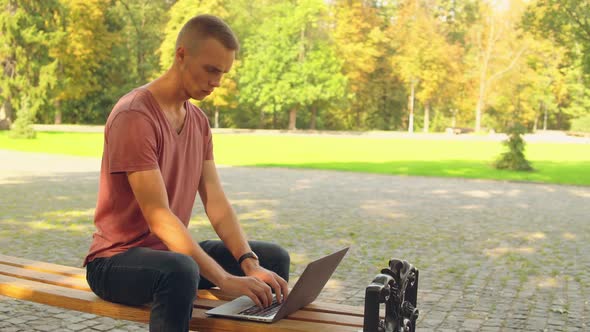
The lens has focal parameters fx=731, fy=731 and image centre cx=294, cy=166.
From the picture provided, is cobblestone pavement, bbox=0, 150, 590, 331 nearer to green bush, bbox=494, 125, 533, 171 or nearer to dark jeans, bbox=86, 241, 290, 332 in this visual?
dark jeans, bbox=86, 241, 290, 332

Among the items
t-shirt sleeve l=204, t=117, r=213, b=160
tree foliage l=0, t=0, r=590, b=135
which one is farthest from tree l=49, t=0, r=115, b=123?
t-shirt sleeve l=204, t=117, r=213, b=160

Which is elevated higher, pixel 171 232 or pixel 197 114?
pixel 197 114

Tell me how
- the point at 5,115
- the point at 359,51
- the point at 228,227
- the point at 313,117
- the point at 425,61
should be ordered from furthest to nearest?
the point at 359,51
the point at 313,117
the point at 425,61
the point at 5,115
the point at 228,227

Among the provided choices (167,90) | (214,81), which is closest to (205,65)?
(214,81)

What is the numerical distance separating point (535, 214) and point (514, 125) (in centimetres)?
1144

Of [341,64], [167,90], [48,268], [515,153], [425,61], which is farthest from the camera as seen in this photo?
Answer: [425,61]

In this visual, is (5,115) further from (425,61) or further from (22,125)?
(425,61)

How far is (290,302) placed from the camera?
119 inches

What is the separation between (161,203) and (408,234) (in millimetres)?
6878

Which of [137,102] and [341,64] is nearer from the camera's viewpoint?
[137,102]

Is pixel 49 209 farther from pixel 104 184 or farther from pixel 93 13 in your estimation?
pixel 93 13

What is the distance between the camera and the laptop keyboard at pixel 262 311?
10.1 ft

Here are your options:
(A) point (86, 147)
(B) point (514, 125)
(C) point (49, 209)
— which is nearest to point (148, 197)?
(C) point (49, 209)

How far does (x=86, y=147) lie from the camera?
28.8 meters
